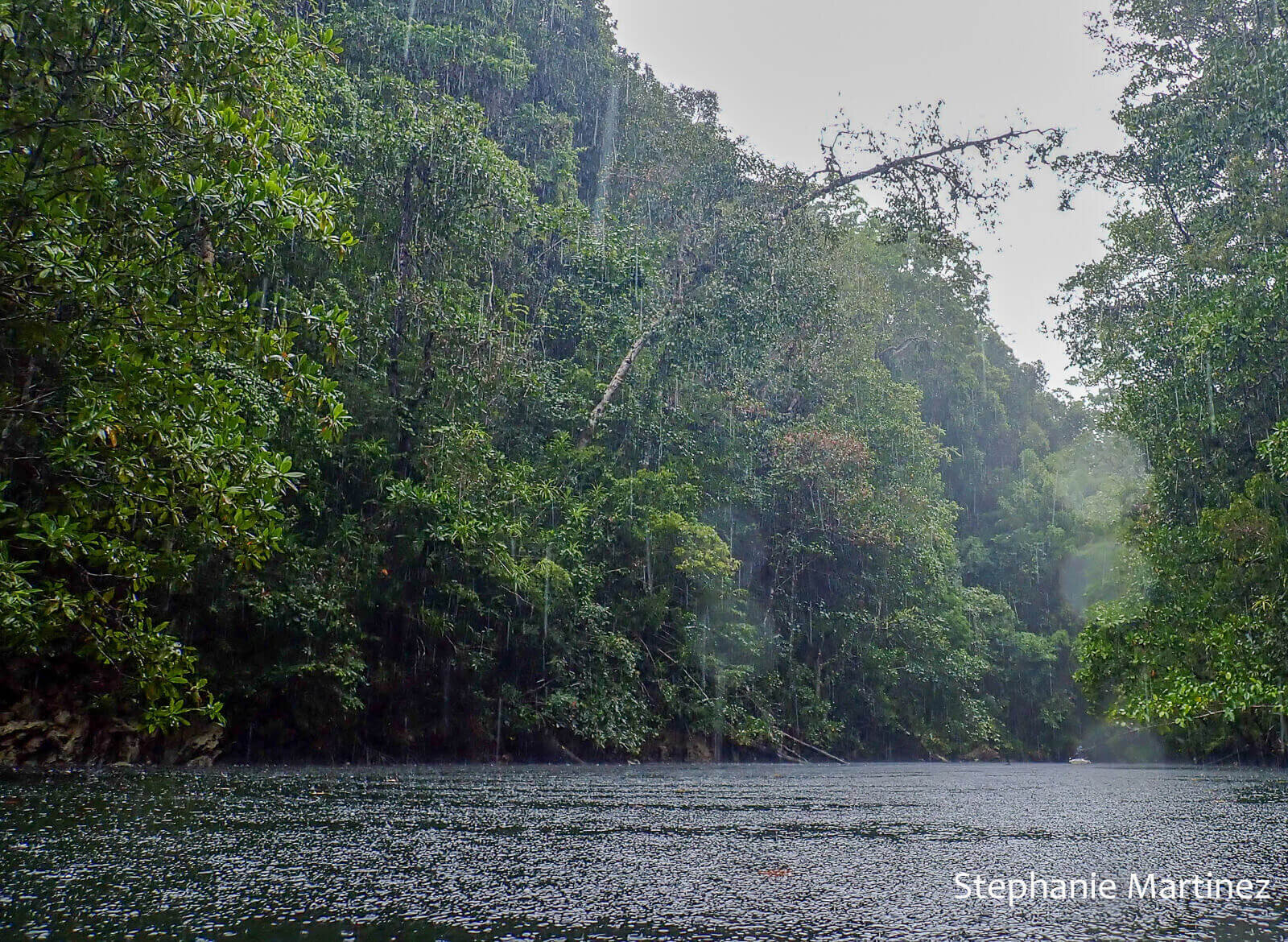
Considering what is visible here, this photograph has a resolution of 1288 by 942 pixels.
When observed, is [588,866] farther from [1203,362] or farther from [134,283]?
[1203,362]

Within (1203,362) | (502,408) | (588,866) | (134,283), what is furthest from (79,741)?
(1203,362)

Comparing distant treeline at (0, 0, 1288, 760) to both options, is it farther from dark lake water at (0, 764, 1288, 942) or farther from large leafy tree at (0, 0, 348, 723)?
dark lake water at (0, 764, 1288, 942)

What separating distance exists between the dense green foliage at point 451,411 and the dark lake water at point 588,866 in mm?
2127

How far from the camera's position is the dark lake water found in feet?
6.06

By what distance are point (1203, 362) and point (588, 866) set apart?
13672mm

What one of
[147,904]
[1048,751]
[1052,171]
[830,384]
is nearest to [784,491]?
[830,384]

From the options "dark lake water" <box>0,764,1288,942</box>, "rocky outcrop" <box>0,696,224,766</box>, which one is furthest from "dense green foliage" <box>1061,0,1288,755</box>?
"rocky outcrop" <box>0,696,224,766</box>

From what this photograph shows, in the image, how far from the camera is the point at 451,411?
40.5 ft

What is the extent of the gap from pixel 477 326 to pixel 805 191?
27.9 feet

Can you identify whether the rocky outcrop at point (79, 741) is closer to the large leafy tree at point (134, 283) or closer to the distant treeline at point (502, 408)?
the distant treeline at point (502, 408)

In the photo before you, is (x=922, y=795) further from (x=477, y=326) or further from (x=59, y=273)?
(x=477, y=326)

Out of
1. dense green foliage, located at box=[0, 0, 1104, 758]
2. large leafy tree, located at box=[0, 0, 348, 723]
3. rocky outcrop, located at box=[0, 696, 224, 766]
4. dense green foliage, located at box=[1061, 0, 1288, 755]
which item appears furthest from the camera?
dense green foliage, located at box=[1061, 0, 1288, 755]

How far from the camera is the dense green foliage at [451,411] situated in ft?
17.1

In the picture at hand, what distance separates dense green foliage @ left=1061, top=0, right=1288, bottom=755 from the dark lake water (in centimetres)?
847
